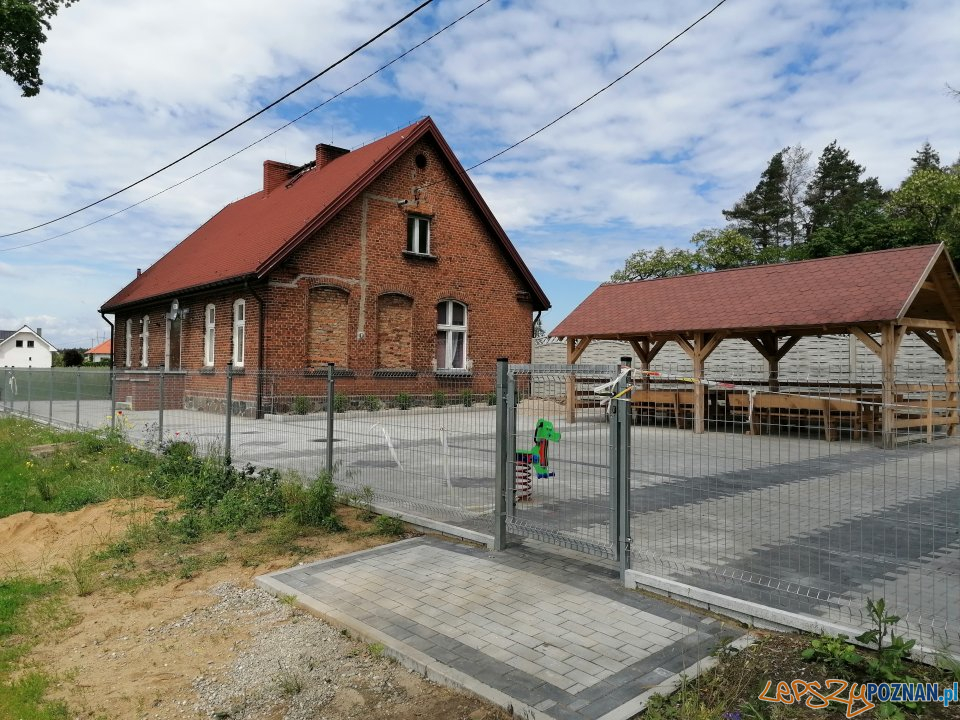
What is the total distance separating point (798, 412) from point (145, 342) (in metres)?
23.8

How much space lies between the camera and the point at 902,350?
18969mm

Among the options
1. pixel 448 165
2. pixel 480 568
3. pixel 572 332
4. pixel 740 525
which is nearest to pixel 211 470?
pixel 480 568

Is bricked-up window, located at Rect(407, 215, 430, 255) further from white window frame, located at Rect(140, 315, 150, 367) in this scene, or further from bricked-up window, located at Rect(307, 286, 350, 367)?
white window frame, located at Rect(140, 315, 150, 367)

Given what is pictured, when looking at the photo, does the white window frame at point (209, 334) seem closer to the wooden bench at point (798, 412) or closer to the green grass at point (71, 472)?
the green grass at point (71, 472)

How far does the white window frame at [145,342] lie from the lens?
2314 cm

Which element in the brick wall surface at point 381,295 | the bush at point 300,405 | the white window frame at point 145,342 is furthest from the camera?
the white window frame at point 145,342

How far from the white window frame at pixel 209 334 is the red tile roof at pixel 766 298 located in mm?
9910

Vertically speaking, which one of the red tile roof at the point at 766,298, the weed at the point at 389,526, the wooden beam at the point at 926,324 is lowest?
the weed at the point at 389,526

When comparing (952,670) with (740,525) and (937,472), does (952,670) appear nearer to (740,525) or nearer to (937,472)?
(937,472)

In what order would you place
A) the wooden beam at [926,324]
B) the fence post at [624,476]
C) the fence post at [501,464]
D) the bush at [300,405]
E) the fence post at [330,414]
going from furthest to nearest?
the wooden beam at [926,324] < the bush at [300,405] < the fence post at [330,414] < the fence post at [501,464] < the fence post at [624,476]

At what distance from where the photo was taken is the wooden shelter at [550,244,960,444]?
1268cm

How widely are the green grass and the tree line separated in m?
33.6

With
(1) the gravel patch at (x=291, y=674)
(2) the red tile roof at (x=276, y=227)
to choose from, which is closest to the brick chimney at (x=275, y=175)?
(2) the red tile roof at (x=276, y=227)

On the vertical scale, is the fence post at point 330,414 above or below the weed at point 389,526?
above
